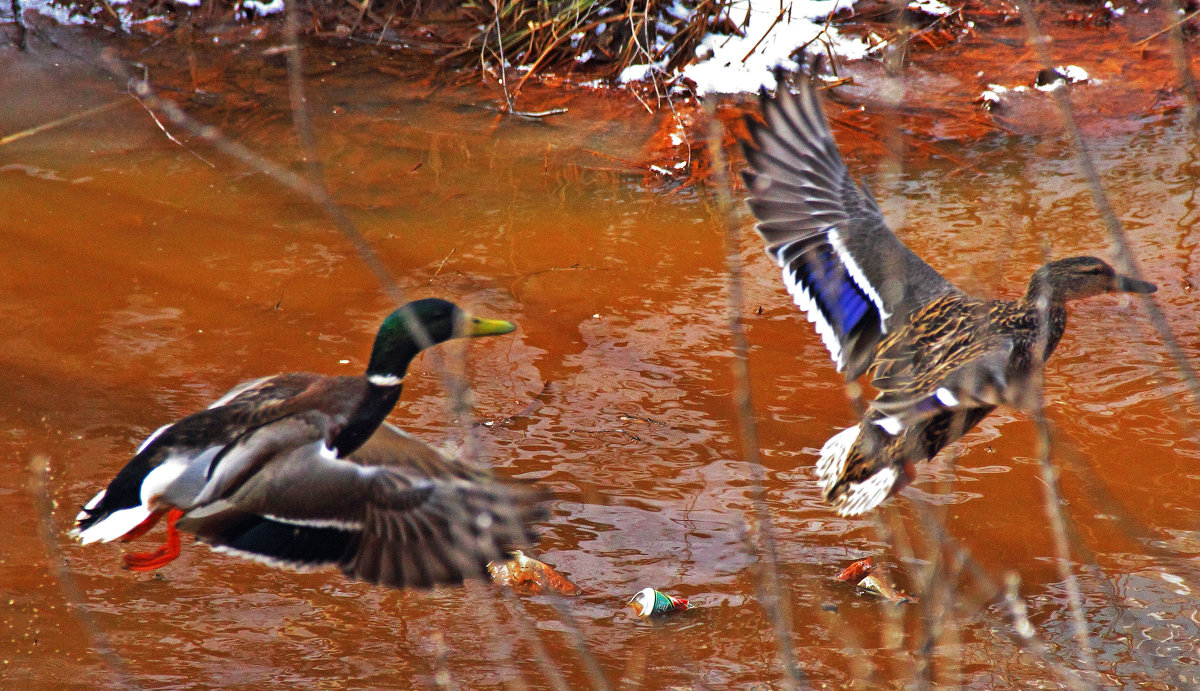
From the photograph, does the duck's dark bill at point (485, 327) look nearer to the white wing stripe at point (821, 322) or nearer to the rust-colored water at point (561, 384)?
the rust-colored water at point (561, 384)

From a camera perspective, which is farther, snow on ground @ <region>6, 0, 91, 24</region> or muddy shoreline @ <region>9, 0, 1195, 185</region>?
snow on ground @ <region>6, 0, 91, 24</region>

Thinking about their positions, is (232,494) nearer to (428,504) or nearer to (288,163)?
(428,504)

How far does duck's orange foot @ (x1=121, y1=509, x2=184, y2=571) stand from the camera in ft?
10.9

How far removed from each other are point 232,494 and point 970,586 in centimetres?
233

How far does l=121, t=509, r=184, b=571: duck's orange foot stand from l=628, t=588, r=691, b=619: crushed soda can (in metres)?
1.41

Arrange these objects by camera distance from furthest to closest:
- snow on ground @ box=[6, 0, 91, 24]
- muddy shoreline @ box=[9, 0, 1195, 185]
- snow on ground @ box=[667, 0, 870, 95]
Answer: snow on ground @ box=[6, 0, 91, 24], snow on ground @ box=[667, 0, 870, 95], muddy shoreline @ box=[9, 0, 1195, 185]

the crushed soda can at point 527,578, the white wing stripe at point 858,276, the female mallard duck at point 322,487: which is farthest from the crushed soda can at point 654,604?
the white wing stripe at point 858,276

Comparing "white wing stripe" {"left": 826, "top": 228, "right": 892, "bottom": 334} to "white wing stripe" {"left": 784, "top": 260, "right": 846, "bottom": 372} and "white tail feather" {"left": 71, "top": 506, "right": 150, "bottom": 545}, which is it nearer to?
"white wing stripe" {"left": 784, "top": 260, "right": 846, "bottom": 372}

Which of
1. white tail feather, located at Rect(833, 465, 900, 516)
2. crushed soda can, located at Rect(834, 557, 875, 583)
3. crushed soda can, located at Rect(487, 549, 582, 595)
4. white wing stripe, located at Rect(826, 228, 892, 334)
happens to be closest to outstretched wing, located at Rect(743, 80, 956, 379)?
white wing stripe, located at Rect(826, 228, 892, 334)

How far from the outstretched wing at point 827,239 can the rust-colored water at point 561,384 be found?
348 millimetres

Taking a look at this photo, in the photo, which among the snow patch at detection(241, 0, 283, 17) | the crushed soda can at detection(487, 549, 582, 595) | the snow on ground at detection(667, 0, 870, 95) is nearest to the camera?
the crushed soda can at detection(487, 549, 582, 595)

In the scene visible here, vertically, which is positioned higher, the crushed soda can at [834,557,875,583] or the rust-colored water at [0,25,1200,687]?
the rust-colored water at [0,25,1200,687]

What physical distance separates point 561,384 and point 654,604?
1.39 meters

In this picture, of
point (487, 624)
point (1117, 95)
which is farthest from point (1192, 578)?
point (1117, 95)
